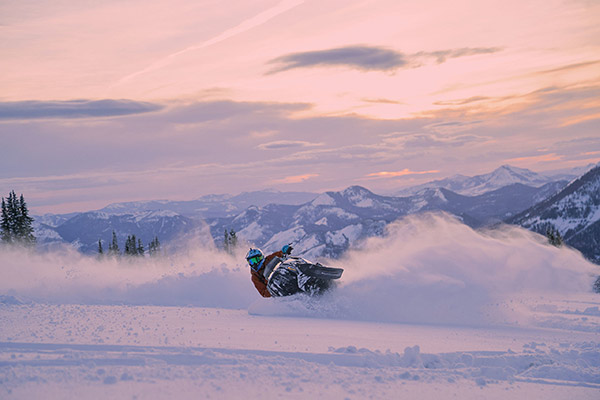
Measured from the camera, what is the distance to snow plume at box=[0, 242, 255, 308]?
1614 centimetres

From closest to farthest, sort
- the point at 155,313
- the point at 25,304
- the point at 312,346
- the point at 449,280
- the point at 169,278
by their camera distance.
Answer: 1. the point at 312,346
2. the point at 155,313
3. the point at 25,304
4. the point at 449,280
5. the point at 169,278

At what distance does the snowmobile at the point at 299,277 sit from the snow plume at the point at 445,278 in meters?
0.34

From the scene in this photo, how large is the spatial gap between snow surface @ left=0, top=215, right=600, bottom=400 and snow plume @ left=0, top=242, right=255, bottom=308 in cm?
7

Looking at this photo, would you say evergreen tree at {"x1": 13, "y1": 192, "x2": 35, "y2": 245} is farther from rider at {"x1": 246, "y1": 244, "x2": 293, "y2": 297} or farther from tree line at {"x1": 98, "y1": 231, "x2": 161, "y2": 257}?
rider at {"x1": 246, "y1": 244, "x2": 293, "y2": 297}

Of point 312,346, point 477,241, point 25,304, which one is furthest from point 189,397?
point 477,241

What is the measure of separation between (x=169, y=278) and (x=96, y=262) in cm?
576

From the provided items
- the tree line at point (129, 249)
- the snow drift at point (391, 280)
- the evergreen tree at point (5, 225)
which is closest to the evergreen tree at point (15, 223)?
the evergreen tree at point (5, 225)

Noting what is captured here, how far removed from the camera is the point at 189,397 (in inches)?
235

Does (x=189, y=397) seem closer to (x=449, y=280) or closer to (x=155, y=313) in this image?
(x=155, y=313)

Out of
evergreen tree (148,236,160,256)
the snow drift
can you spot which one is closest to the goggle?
the snow drift

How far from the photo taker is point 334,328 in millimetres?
11156

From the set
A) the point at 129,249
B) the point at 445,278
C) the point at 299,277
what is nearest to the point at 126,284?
the point at 299,277

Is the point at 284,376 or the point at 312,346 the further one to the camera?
the point at 312,346

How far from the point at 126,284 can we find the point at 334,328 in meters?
9.99
